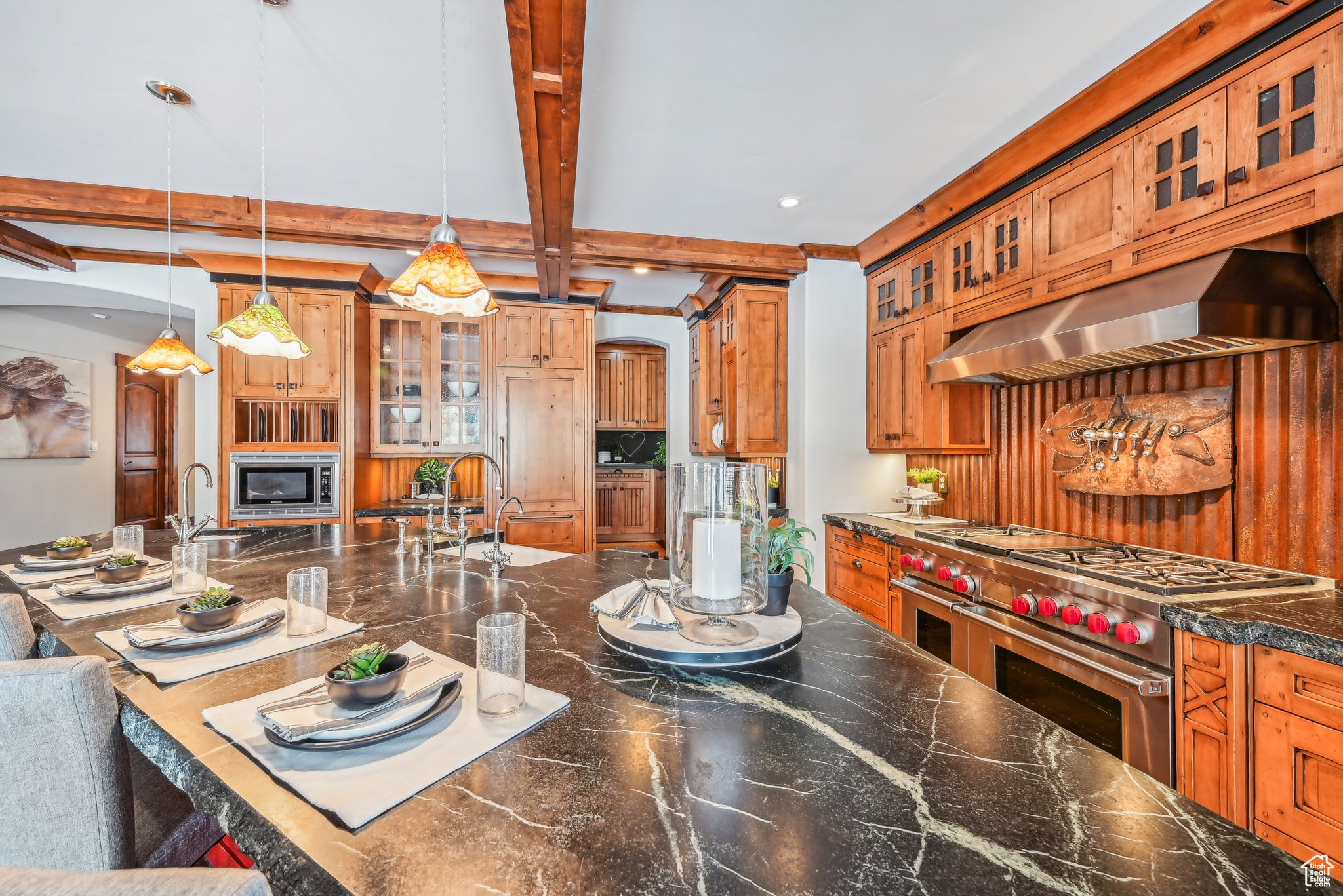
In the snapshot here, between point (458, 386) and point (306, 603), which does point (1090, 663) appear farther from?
point (458, 386)

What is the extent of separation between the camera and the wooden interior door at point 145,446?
5.67 m

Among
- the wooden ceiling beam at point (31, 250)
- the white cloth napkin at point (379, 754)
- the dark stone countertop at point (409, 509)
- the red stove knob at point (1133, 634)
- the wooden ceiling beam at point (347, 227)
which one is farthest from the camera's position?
the dark stone countertop at point (409, 509)

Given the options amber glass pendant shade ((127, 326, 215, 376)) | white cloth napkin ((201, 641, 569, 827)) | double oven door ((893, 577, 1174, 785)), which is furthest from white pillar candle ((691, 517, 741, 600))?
amber glass pendant shade ((127, 326, 215, 376))

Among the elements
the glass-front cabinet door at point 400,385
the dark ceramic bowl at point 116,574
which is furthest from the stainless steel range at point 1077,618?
the glass-front cabinet door at point 400,385

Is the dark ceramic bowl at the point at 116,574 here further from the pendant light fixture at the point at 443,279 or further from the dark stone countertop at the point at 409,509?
the dark stone countertop at the point at 409,509

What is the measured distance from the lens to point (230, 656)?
1067 millimetres

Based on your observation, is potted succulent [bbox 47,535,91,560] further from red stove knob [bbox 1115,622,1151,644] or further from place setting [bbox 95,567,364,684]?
red stove knob [bbox 1115,622,1151,644]

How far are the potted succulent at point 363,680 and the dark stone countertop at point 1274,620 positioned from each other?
190 centimetres

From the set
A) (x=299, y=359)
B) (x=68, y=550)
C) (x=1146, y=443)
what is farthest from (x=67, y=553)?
(x=1146, y=443)

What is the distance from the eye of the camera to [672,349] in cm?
564

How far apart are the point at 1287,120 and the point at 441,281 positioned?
2506mm

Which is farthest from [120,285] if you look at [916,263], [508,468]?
[916,263]

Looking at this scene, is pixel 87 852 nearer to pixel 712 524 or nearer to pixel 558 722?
pixel 558 722

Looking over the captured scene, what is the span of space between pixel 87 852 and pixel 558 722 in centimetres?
73
